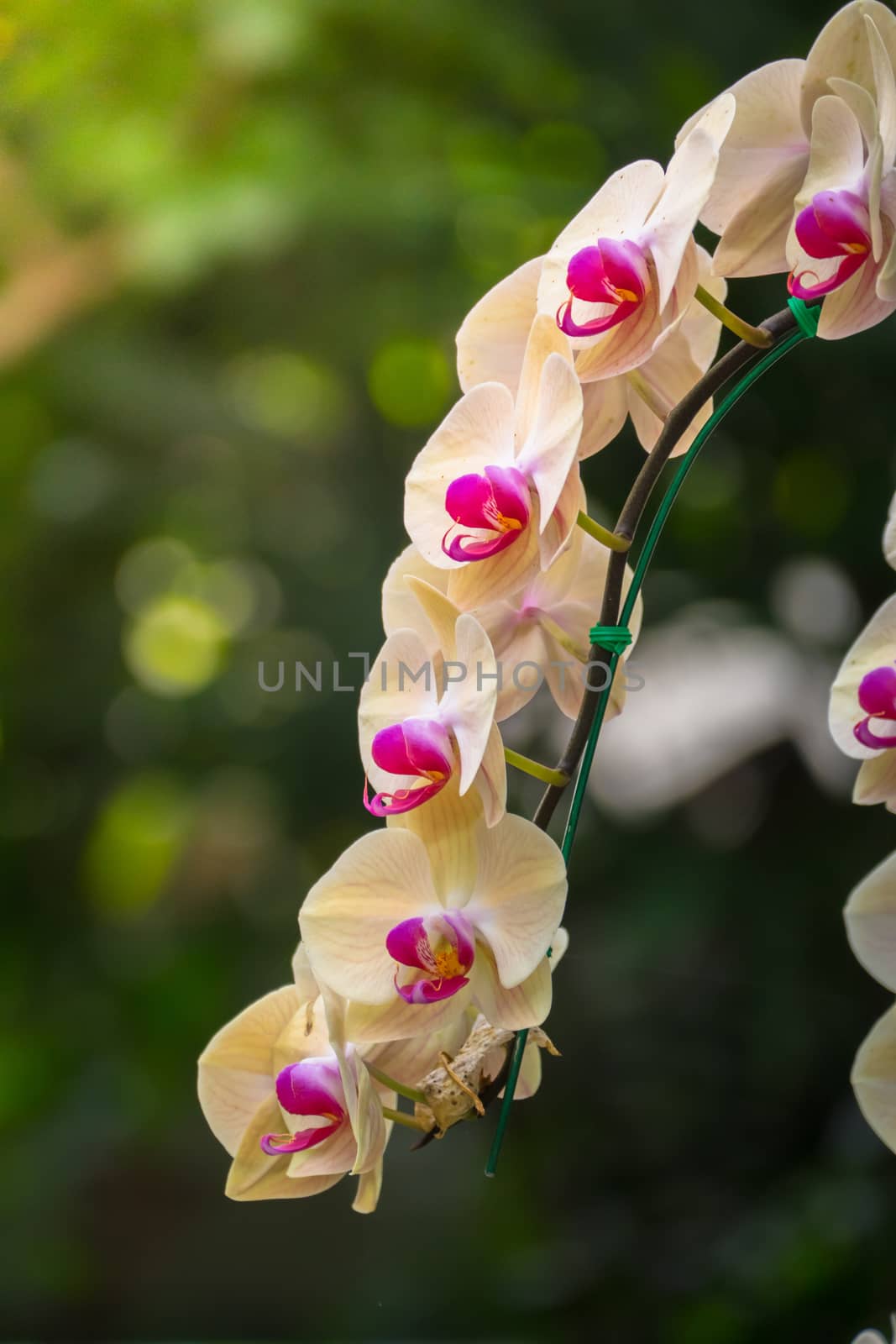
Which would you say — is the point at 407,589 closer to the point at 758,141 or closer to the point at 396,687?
the point at 396,687

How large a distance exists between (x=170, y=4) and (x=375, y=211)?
0.74ft

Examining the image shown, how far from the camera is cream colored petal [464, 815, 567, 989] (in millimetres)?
270

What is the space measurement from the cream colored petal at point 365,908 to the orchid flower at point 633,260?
124 millimetres

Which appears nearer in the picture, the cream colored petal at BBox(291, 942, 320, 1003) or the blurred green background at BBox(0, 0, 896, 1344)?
the cream colored petal at BBox(291, 942, 320, 1003)

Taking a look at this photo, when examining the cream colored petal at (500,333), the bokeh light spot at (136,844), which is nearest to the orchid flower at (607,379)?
the cream colored petal at (500,333)

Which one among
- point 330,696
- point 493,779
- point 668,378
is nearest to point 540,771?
point 493,779

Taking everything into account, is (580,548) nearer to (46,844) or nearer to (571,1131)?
(571,1131)

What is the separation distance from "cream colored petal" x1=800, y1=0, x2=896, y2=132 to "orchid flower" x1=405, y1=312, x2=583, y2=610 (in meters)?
0.09

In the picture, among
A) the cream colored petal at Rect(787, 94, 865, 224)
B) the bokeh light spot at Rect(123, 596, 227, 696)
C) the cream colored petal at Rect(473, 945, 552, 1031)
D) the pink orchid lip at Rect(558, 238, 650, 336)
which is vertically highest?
the cream colored petal at Rect(787, 94, 865, 224)

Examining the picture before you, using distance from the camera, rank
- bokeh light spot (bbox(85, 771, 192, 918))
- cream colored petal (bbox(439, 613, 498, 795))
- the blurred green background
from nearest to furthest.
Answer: cream colored petal (bbox(439, 613, 498, 795)) < the blurred green background < bokeh light spot (bbox(85, 771, 192, 918))

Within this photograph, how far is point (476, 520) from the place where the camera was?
273mm

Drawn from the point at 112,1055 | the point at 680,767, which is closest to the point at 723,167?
the point at 680,767

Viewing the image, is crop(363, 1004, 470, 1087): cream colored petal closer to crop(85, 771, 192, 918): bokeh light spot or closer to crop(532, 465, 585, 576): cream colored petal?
crop(532, 465, 585, 576): cream colored petal

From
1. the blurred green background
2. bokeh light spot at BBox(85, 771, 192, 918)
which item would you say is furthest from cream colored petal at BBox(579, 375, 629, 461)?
bokeh light spot at BBox(85, 771, 192, 918)
